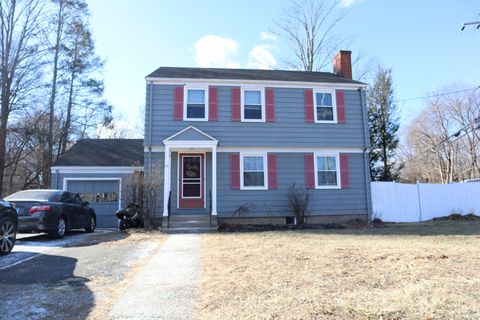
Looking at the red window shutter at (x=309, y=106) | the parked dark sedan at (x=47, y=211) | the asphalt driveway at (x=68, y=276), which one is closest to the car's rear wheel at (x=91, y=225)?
the parked dark sedan at (x=47, y=211)

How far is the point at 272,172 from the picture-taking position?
619 inches

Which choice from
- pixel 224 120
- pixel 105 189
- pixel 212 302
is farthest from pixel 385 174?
pixel 212 302

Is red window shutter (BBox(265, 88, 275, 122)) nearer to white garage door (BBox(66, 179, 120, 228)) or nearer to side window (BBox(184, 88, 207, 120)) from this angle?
side window (BBox(184, 88, 207, 120))

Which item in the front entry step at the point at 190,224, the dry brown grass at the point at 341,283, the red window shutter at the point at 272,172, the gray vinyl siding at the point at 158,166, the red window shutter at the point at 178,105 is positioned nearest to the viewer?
the dry brown grass at the point at 341,283

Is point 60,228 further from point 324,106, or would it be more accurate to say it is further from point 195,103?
point 324,106

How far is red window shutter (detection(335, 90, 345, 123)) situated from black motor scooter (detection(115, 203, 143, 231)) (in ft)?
28.9

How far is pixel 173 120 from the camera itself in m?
15.5

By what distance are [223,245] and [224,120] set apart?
732 cm

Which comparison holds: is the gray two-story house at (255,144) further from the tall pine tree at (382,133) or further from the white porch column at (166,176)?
the tall pine tree at (382,133)

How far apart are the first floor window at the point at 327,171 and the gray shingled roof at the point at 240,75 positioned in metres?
3.38

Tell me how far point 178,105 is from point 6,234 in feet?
29.2

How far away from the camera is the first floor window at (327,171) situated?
53.1 feet

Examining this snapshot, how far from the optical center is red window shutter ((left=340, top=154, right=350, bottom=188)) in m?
16.2

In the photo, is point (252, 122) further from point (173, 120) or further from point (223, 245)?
point (223, 245)
